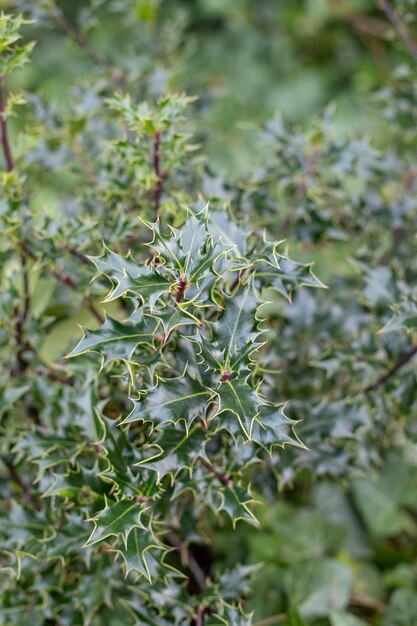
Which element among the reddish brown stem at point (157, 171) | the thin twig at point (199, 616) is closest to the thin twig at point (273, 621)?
the thin twig at point (199, 616)

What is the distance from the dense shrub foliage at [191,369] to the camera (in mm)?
890

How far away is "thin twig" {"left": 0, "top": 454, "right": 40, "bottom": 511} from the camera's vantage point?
46.4 inches

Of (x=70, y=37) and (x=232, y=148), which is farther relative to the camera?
(x=232, y=148)

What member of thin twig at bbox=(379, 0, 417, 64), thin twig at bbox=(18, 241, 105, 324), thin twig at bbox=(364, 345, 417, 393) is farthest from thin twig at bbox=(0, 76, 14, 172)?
thin twig at bbox=(379, 0, 417, 64)

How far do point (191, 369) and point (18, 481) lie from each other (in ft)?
1.52

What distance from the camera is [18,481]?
1.19 meters

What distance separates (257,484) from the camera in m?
1.27

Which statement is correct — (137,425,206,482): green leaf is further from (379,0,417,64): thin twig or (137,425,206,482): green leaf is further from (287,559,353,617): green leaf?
(379,0,417,64): thin twig

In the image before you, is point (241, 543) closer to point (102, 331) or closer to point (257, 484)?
point (257, 484)

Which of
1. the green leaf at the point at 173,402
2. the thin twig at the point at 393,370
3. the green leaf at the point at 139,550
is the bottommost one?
the thin twig at the point at 393,370

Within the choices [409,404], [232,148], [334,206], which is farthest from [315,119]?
[232,148]

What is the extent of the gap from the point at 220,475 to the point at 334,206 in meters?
0.83

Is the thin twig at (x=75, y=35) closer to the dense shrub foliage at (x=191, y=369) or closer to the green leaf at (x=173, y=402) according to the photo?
the dense shrub foliage at (x=191, y=369)

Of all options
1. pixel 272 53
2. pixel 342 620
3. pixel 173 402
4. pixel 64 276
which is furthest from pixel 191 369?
pixel 272 53
